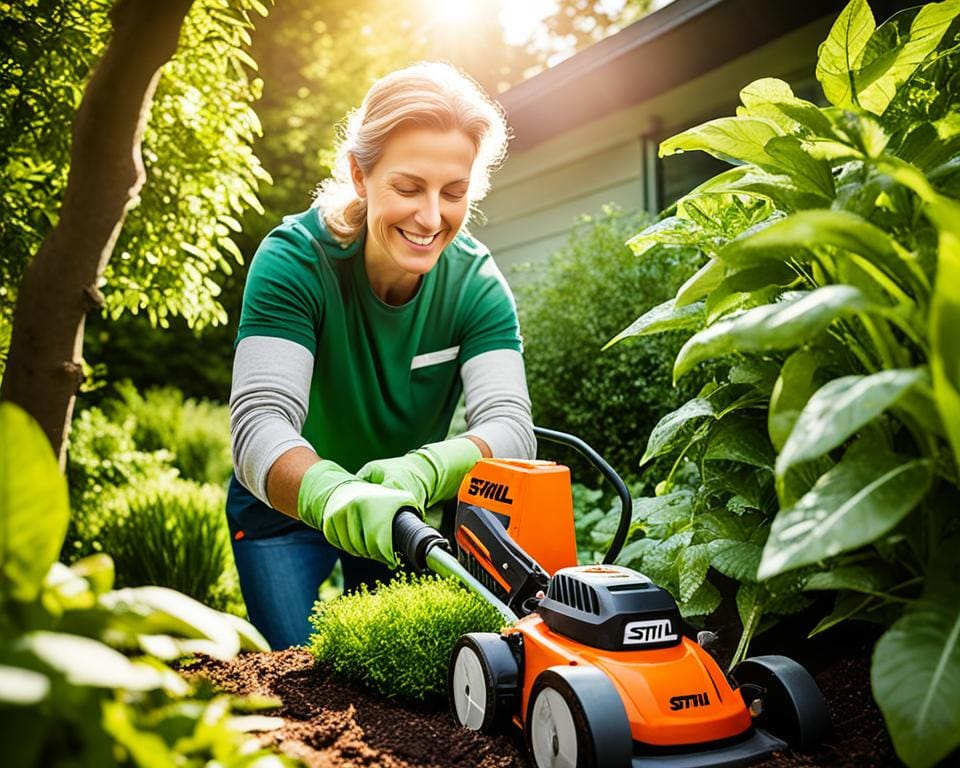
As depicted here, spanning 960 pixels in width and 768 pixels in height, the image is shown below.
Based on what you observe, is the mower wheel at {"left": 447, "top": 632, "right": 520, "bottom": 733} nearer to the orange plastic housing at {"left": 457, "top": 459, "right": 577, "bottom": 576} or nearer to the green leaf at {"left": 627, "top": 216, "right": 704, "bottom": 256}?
the orange plastic housing at {"left": 457, "top": 459, "right": 577, "bottom": 576}

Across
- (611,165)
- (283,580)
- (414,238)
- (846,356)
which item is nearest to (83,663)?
(846,356)

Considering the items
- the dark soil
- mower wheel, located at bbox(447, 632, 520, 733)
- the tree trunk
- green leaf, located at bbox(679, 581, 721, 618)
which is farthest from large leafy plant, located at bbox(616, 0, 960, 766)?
the tree trunk

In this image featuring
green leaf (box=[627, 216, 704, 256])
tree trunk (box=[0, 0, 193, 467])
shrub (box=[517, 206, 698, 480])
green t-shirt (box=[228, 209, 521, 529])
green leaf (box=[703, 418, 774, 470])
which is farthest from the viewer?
shrub (box=[517, 206, 698, 480])

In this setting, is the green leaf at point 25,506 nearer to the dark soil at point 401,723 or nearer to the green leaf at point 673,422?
the dark soil at point 401,723

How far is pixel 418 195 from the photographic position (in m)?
2.54

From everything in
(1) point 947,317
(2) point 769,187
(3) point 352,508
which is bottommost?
(3) point 352,508

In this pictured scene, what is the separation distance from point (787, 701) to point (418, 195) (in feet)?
5.24

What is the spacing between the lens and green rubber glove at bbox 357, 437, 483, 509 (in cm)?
229

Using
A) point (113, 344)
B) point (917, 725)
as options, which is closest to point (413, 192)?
point (917, 725)

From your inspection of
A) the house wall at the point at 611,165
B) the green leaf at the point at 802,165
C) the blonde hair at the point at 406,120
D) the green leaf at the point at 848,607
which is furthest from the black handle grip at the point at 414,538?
the house wall at the point at 611,165

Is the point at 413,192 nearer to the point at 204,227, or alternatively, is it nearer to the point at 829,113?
the point at 829,113

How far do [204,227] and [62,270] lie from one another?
2.73ft

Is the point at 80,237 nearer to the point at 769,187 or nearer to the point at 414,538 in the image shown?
the point at 414,538

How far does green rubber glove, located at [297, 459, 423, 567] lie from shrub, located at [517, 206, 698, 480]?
229 centimetres
